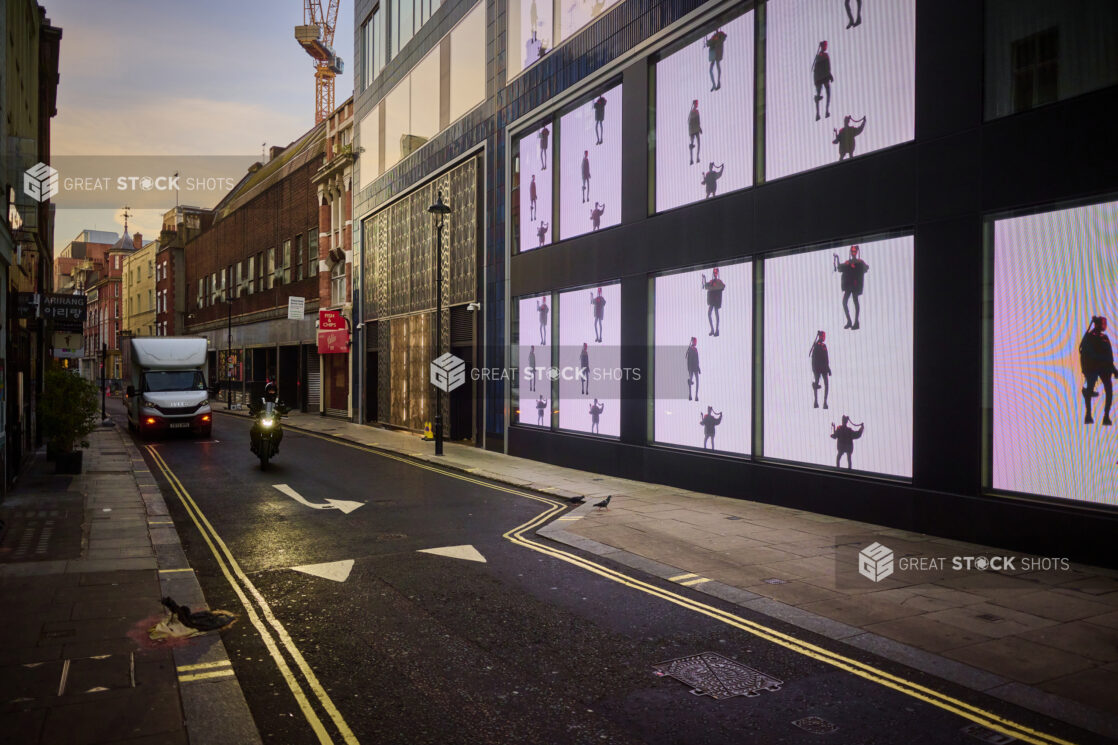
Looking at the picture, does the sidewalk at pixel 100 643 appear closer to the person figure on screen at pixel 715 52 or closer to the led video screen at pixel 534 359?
the led video screen at pixel 534 359

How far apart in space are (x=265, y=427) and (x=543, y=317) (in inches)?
278

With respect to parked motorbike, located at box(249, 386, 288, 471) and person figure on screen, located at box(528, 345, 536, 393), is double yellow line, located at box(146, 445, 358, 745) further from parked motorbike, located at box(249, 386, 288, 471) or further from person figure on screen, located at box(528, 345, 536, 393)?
Result: person figure on screen, located at box(528, 345, 536, 393)

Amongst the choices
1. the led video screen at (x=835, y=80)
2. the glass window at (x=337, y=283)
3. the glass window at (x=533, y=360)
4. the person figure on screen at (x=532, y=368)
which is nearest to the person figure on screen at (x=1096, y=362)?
the led video screen at (x=835, y=80)

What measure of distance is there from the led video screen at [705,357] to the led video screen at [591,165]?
105 inches

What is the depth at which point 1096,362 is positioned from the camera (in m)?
8.12

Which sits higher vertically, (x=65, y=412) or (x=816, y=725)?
(x=65, y=412)

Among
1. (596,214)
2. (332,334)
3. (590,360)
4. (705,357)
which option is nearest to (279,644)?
(705,357)

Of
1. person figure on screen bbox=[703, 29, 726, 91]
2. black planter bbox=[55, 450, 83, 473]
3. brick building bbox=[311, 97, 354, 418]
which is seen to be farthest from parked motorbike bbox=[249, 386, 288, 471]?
brick building bbox=[311, 97, 354, 418]

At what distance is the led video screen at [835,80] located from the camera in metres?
10.2

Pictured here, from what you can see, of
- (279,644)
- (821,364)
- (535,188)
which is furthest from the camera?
(535,188)

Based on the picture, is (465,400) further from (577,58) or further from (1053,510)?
(1053,510)

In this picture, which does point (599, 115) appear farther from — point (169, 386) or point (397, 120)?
point (169, 386)

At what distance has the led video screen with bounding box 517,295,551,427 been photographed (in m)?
18.2

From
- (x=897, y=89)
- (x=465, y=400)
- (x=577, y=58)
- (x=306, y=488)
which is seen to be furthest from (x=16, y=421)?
(x=897, y=89)
